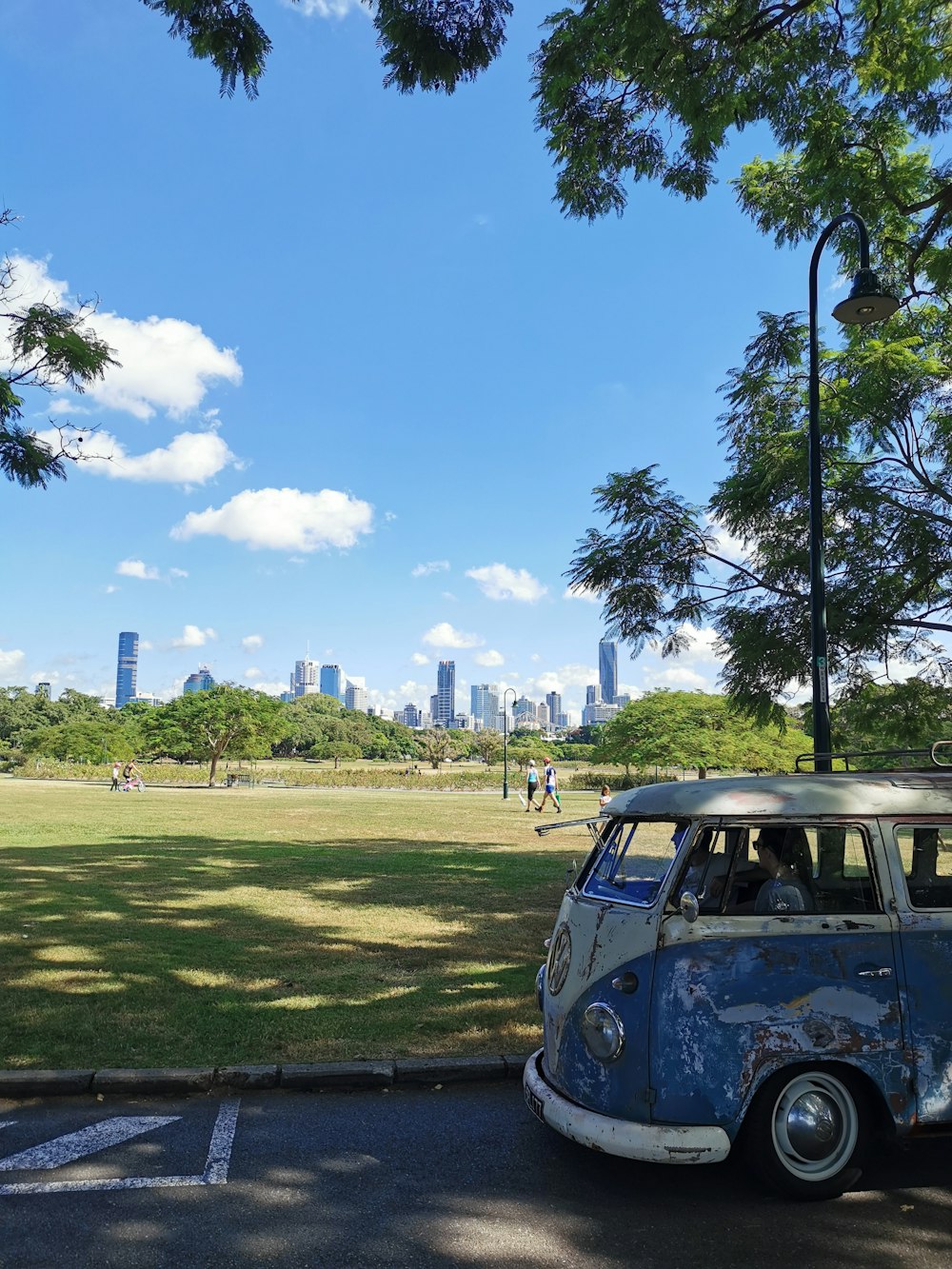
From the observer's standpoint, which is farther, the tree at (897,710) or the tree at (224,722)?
the tree at (224,722)

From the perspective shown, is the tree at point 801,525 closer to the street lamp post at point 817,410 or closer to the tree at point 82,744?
the street lamp post at point 817,410

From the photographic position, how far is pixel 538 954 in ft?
29.9

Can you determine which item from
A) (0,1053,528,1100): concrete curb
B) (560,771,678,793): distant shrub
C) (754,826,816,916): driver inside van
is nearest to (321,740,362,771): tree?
(560,771,678,793): distant shrub

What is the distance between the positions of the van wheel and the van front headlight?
690 millimetres

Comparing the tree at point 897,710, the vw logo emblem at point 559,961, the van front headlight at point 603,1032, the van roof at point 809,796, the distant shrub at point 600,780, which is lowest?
the distant shrub at point 600,780

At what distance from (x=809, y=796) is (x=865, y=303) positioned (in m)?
6.53

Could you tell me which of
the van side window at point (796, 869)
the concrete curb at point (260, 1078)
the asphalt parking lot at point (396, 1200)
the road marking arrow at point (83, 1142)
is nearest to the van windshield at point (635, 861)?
the van side window at point (796, 869)

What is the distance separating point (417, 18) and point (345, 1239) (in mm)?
9049

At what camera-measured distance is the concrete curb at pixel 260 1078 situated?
18.3 ft

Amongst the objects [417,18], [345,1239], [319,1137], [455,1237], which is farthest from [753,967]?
[417,18]

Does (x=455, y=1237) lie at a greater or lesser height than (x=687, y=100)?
lesser

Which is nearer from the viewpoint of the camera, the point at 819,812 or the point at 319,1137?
the point at 819,812

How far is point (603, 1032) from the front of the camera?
4285 mm

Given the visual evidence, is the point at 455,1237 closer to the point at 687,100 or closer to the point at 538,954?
the point at 538,954
